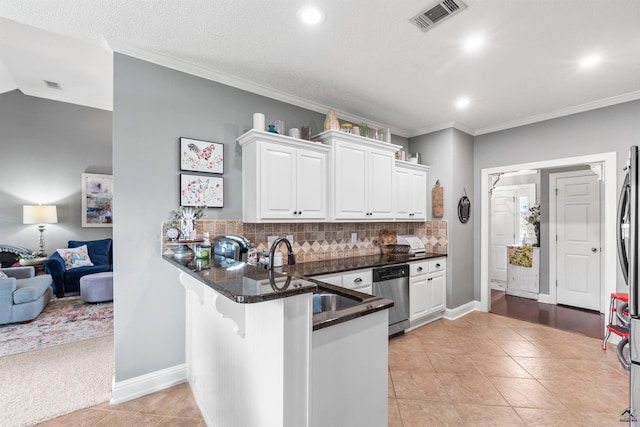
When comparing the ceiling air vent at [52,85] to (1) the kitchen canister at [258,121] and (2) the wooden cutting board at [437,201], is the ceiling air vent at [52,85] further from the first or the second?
(2) the wooden cutting board at [437,201]

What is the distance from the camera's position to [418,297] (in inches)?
144

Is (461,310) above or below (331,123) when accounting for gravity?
below

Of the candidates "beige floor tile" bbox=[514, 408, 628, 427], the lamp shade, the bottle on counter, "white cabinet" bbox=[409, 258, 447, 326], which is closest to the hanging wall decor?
"white cabinet" bbox=[409, 258, 447, 326]

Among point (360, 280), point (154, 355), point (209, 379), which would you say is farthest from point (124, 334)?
point (360, 280)

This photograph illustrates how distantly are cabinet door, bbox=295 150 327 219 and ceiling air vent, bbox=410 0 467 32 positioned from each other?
56.7 inches

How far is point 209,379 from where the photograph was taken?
1.97 meters

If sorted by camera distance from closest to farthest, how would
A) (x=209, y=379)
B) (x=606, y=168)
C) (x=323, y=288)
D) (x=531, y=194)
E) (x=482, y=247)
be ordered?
1. (x=323, y=288)
2. (x=209, y=379)
3. (x=606, y=168)
4. (x=482, y=247)
5. (x=531, y=194)

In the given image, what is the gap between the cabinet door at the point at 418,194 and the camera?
4.12 metres

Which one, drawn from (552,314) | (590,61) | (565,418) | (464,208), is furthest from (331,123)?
(552,314)

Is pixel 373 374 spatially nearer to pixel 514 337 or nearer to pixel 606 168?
pixel 514 337

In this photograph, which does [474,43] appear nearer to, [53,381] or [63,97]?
[53,381]

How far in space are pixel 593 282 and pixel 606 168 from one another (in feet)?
6.98

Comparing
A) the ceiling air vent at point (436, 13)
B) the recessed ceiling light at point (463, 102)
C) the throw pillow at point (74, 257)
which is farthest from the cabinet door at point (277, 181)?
the throw pillow at point (74, 257)

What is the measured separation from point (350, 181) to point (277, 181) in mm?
923
